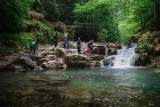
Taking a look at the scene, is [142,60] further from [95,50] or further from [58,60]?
[58,60]

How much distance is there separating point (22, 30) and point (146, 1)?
57.7 ft

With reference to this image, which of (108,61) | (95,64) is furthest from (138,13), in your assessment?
(95,64)

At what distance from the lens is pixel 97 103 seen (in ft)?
9.28

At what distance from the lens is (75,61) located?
13172 millimetres

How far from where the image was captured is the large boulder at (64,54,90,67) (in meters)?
13.1

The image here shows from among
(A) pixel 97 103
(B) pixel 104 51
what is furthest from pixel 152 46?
(A) pixel 97 103

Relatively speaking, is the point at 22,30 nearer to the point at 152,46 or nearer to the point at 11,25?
the point at 11,25

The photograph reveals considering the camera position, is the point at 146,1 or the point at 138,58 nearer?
the point at 138,58

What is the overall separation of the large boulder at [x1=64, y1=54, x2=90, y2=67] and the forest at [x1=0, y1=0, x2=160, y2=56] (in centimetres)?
538

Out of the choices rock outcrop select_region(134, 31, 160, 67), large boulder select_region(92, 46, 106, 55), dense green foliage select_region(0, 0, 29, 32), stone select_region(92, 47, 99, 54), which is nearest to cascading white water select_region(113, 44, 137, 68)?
rock outcrop select_region(134, 31, 160, 67)

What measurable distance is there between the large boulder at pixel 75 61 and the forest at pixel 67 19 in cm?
538

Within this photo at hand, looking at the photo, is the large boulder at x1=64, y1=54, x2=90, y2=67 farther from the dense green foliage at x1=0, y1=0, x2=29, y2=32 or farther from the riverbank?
the dense green foliage at x1=0, y1=0, x2=29, y2=32

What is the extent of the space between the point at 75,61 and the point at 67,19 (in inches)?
734

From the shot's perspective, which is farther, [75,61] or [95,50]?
[95,50]
